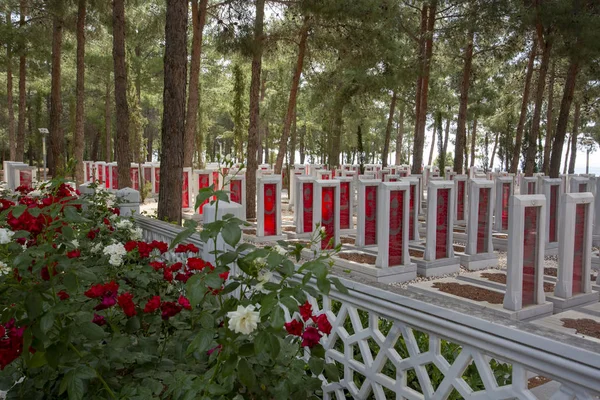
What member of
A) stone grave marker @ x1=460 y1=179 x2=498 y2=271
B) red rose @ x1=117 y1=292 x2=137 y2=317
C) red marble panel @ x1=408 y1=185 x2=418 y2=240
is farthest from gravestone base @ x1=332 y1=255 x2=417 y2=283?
red rose @ x1=117 y1=292 x2=137 y2=317

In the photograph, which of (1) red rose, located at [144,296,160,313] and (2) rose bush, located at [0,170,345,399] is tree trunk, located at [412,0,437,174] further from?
(1) red rose, located at [144,296,160,313]

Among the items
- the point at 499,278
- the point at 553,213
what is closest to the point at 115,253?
the point at 499,278

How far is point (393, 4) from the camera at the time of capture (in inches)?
538

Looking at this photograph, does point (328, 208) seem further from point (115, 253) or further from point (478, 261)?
point (115, 253)

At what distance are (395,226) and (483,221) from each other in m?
2.09

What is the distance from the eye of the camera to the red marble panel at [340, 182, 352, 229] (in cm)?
1159

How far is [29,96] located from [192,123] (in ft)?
88.0

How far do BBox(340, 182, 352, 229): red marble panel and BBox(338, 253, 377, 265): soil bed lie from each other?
270 centimetres

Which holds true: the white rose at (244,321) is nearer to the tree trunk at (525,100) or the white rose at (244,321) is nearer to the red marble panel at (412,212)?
the red marble panel at (412,212)

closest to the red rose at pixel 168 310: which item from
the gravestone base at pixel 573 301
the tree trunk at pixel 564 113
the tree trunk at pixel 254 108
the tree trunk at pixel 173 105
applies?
the tree trunk at pixel 173 105

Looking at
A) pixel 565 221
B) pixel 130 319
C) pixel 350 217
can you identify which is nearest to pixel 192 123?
pixel 350 217

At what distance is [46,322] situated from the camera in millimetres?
1762

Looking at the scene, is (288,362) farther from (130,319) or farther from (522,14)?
(522,14)

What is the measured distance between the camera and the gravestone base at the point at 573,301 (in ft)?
21.9
